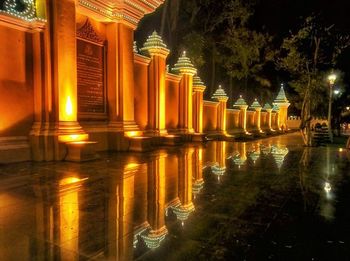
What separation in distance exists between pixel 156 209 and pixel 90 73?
7444mm

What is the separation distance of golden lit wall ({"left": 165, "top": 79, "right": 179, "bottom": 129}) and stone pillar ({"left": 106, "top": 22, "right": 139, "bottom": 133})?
442cm

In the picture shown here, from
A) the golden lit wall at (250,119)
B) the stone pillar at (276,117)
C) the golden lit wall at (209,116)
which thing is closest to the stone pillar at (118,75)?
the golden lit wall at (209,116)

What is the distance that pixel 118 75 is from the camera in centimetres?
1068

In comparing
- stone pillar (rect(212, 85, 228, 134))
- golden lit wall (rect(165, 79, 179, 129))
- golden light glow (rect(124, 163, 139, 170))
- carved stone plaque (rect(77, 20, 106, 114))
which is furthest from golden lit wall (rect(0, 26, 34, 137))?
stone pillar (rect(212, 85, 228, 134))

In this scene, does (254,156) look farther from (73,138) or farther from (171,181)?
(73,138)

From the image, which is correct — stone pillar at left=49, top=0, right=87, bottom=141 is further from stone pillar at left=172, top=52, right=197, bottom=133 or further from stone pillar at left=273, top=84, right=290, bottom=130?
stone pillar at left=273, top=84, right=290, bottom=130

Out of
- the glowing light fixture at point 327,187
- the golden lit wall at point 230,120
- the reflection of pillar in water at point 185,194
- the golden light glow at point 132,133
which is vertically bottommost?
the glowing light fixture at point 327,187

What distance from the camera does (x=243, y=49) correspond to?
81.0 ft

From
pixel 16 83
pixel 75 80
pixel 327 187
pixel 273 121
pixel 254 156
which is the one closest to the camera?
pixel 327 187

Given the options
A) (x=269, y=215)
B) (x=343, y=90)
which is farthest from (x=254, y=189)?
(x=343, y=90)

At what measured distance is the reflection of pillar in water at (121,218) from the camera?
8.53ft

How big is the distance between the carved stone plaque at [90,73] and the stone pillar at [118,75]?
29 cm

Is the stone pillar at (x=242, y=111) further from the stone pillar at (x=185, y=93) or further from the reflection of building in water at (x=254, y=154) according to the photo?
the reflection of building in water at (x=254, y=154)

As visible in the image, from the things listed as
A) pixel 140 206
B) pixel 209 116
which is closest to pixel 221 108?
pixel 209 116
